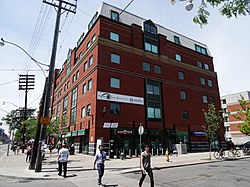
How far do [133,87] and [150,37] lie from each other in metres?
9.91

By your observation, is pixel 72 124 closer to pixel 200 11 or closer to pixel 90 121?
pixel 90 121

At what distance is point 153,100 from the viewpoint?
28.8 meters

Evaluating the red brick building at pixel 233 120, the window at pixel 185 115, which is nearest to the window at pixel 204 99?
the window at pixel 185 115

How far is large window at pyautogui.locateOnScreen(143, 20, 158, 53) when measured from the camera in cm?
3095

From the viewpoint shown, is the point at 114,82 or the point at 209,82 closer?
the point at 114,82

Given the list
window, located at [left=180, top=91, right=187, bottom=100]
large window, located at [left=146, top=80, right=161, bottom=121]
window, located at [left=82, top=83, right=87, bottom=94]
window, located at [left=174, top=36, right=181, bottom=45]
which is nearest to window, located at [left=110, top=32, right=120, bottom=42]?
large window, located at [left=146, top=80, right=161, bottom=121]

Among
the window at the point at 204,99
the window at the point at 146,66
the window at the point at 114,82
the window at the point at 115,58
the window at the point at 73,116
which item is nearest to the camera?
the window at the point at 114,82

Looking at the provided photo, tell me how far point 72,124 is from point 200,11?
30.7 meters

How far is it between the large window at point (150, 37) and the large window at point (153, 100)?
577cm

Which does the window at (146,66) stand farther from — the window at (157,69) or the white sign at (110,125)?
the white sign at (110,125)

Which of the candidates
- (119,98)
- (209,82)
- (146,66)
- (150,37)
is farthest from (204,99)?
(119,98)

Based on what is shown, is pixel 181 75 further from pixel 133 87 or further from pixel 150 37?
Result: pixel 133 87

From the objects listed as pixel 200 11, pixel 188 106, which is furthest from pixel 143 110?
pixel 200 11

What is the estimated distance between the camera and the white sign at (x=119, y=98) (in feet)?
78.8
